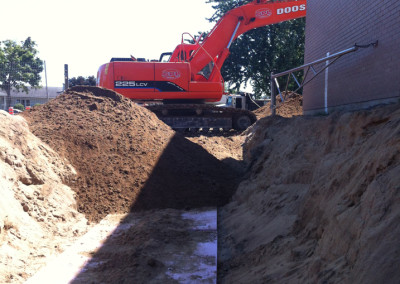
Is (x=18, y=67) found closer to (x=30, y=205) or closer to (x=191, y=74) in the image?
(x=191, y=74)

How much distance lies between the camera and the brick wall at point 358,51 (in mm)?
5742

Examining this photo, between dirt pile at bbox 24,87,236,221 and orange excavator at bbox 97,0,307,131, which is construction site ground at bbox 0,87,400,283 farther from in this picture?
orange excavator at bbox 97,0,307,131

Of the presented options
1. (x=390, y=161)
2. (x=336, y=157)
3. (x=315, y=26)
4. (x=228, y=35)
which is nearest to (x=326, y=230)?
(x=390, y=161)

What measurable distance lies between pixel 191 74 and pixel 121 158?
7850mm

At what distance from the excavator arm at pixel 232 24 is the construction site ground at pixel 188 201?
593 centimetres

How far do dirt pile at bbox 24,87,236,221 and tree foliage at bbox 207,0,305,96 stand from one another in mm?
16490

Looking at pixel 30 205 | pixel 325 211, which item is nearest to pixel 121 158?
pixel 30 205

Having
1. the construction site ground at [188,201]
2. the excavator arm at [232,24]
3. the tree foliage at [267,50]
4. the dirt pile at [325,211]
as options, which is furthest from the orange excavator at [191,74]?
the tree foliage at [267,50]

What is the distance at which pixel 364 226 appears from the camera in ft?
9.15

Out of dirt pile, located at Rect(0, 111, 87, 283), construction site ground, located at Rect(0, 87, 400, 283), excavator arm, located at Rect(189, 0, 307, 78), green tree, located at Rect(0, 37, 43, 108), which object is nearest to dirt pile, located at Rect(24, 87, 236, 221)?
construction site ground, located at Rect(0, 87, 400, 283)

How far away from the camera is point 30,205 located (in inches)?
232

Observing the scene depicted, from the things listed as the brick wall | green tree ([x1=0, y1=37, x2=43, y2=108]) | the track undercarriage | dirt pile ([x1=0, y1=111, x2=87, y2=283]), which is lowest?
dirt pile ([x1=0, y1=111, x2=87, y2=283])

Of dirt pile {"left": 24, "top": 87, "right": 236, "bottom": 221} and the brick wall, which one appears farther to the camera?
dirt pile {"left": 24, "top": 87, "right": 236, "bottom": 221}

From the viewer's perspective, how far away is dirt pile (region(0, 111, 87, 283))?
4805mm
